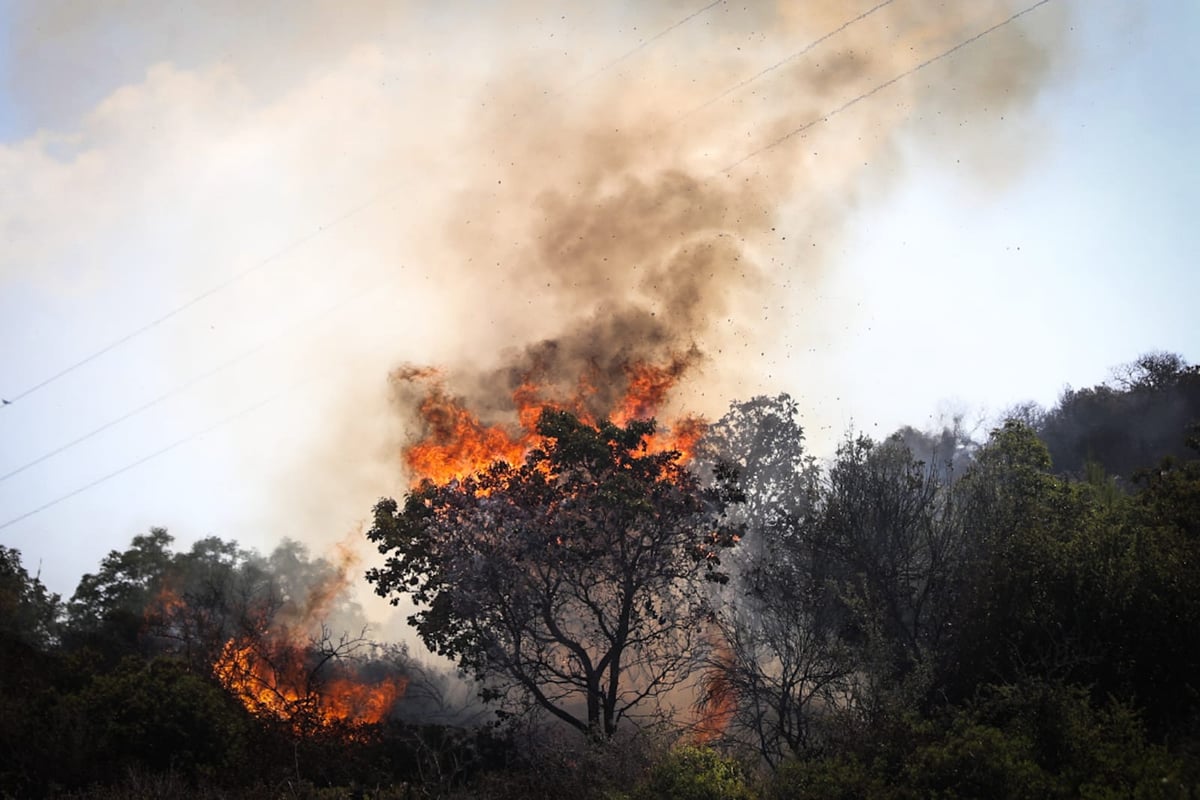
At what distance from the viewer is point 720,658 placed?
29.5 meters

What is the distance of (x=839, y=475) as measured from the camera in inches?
1248

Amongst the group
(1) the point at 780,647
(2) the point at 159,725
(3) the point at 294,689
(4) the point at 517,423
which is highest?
→ (4) the point at 517,423

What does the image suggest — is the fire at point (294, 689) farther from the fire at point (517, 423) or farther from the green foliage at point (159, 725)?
the fire at point (517, 423)

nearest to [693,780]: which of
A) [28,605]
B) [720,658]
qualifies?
[720,658]

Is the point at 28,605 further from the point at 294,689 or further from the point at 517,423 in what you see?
the point at 517,423

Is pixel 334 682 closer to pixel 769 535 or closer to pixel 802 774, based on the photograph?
pixel 769 535

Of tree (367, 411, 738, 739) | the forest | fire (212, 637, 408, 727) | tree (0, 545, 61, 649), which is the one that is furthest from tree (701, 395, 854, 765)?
tree (0, 545, 61, 649)

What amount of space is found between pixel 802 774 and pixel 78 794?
1702 centimetres

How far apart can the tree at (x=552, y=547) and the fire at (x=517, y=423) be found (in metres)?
3.35

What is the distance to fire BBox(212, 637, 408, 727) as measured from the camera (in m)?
30.0

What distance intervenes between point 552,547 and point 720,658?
24.6ft

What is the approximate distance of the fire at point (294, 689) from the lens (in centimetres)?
3000

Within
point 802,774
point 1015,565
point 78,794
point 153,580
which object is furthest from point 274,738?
point 153,580

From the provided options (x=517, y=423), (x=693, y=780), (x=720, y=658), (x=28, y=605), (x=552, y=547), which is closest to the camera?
(x=693, y=780)
